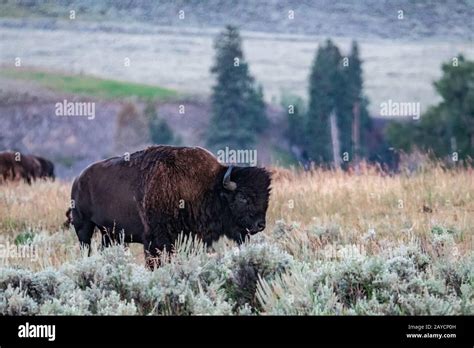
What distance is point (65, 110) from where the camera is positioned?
8.55 metres

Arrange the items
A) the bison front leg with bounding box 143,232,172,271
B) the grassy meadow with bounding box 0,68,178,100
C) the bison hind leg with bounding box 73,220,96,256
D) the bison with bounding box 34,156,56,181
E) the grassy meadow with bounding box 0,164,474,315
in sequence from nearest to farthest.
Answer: the grassy meadow with bounding box 0,164,474,315 → the bison front leg with bounding box 143,232,172,271 → the grassy meadow with bounding box 0,68,178,100 → the bison hind leg with bounding box 73,220,96,256 → the bison with bounding box 34,156,56,181

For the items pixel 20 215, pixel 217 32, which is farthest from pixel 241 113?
pixel 20 215

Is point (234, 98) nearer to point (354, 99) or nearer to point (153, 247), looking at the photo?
point (354, 99)

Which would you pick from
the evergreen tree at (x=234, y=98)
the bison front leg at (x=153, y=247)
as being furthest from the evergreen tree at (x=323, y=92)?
the bison front leg at (x=153, y=247)

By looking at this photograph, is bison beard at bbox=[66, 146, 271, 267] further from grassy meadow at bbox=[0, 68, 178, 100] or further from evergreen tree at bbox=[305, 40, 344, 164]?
evergreen tree at bbox=[305, 40, 344, 164]

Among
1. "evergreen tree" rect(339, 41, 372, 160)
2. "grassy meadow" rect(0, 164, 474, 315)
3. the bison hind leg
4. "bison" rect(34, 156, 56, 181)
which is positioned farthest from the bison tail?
"bison" rect(34, 156, 56, 181)

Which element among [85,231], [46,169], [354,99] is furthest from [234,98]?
[46,169]

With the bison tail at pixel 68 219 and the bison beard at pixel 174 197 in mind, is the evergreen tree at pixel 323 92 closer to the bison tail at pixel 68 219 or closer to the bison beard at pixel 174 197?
the bison beard at pixel 174 197

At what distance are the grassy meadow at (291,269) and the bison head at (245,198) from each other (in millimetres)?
143

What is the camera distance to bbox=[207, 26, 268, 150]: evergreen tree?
864cm

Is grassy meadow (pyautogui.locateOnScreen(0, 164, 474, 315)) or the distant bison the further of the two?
the distant bison

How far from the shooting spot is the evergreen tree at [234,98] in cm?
864

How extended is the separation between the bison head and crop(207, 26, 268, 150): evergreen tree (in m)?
0.45
